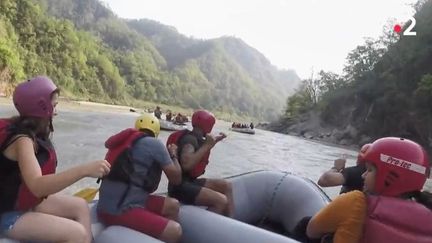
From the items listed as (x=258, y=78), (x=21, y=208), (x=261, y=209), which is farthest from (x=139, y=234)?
(x=258, y=78)

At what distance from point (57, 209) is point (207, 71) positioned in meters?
128

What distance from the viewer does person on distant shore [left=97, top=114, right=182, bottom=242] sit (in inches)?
93.8

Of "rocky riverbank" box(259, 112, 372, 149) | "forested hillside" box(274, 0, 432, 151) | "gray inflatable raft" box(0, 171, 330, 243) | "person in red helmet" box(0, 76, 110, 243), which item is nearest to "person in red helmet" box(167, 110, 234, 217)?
"gray inflatable raft" box(0, 171, 330, 243)

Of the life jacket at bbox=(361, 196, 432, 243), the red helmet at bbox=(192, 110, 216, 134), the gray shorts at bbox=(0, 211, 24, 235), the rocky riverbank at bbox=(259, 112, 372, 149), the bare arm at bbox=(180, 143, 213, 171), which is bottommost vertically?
the rocky riverbank at bbox=(259, 112, 372, 149)

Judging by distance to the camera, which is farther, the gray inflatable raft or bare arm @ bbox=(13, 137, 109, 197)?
the gray inflatable raft

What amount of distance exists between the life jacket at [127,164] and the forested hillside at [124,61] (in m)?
29.0

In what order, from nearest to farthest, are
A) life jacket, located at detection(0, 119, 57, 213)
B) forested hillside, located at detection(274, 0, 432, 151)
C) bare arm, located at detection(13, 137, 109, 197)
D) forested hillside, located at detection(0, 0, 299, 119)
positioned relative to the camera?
bare arm, located at detection(13, 137, 109, 197), life jacket, located at detection(0, 119, 57, 213), forested hillside, located at detection(274, 0, 432, 151), forested hillside, located at detection(0, 0, 299, 119)

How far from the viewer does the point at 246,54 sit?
184 m

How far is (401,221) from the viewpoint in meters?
1.67

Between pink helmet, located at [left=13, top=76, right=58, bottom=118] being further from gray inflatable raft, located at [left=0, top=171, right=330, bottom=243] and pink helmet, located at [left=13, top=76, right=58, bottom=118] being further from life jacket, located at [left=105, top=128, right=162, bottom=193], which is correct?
gray inflatable raft, located at [left=0, top=171, right=330, bottom=243]

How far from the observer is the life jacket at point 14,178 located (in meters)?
1.72

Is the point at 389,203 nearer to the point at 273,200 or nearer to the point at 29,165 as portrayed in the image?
the point at 29,165

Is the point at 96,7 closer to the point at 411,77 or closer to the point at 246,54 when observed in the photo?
the point at 246,54

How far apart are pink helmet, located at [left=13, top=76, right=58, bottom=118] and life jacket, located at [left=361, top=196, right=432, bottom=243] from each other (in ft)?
4.37
